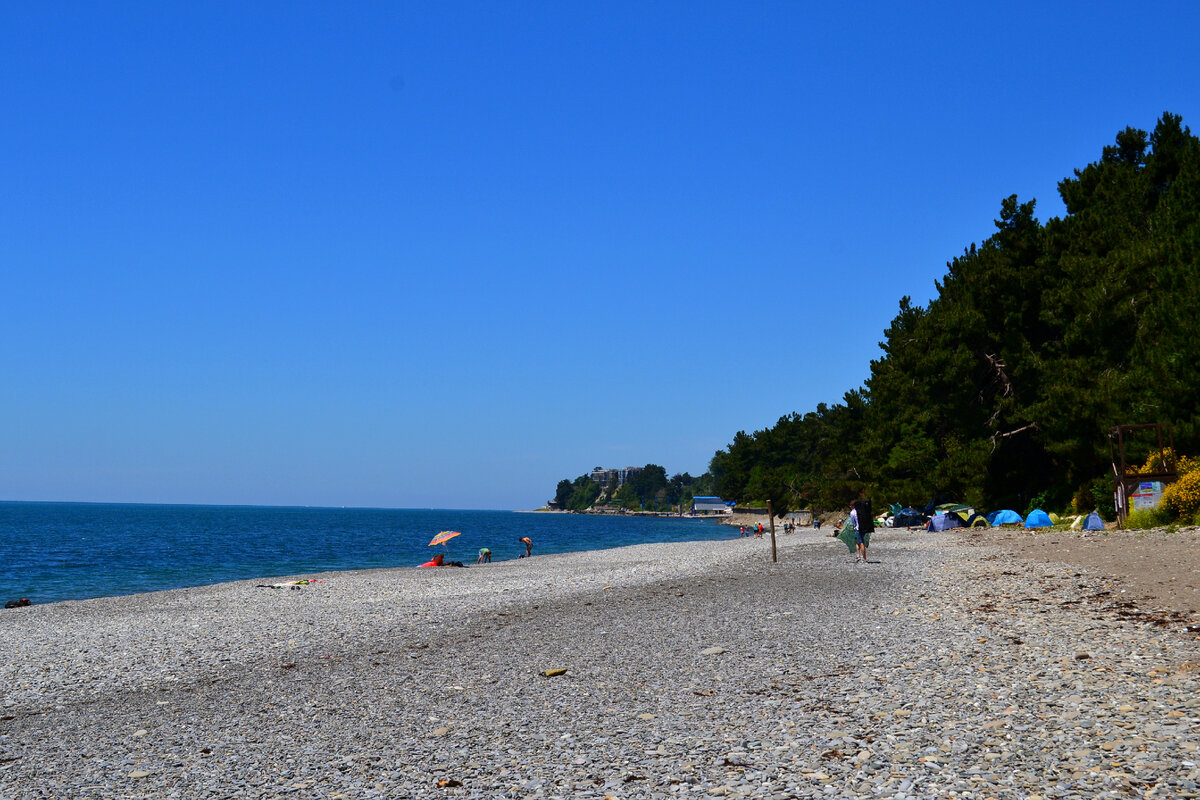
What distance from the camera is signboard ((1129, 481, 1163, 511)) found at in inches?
1217

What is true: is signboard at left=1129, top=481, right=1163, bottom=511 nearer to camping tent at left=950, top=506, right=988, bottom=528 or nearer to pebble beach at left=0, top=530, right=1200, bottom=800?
pebble beach at left=0, top=530, right=1200, bottom=800

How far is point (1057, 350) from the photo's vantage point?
45625 mm

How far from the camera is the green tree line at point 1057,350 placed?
3369cm

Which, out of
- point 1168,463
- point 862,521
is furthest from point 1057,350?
point 862,521

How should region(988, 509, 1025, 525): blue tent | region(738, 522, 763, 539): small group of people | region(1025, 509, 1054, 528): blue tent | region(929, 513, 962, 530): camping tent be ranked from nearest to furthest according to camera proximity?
region(1025, 509, 1054, 528): blue tent < region(988, 509, 1025, 525): blue tent < region(929, 513, 962, 530): camping tent < region(738, 522, 763, 539): small group of people

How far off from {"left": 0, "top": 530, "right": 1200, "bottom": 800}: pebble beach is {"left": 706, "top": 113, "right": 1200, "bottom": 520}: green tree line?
19586 millimetres

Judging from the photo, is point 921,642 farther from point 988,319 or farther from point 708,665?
point 988,319

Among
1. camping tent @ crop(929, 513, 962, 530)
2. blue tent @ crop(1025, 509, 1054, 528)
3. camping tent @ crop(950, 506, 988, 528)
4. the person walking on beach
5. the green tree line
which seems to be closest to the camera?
the person walking on beach

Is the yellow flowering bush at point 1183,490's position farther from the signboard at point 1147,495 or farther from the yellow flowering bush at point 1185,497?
the signboard at point 1147,495

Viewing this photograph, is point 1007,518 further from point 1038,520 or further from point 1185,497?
point 1185,497

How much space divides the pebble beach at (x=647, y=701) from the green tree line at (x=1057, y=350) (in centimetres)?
1959

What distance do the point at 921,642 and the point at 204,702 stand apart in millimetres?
9928

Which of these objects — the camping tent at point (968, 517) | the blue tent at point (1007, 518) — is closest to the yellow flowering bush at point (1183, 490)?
the blue tent at point (1007, 518)

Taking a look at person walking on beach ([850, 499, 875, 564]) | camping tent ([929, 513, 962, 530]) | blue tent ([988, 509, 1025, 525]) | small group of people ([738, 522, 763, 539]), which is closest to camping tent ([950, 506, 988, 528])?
camping tent ([929, 513, 962, 530])
